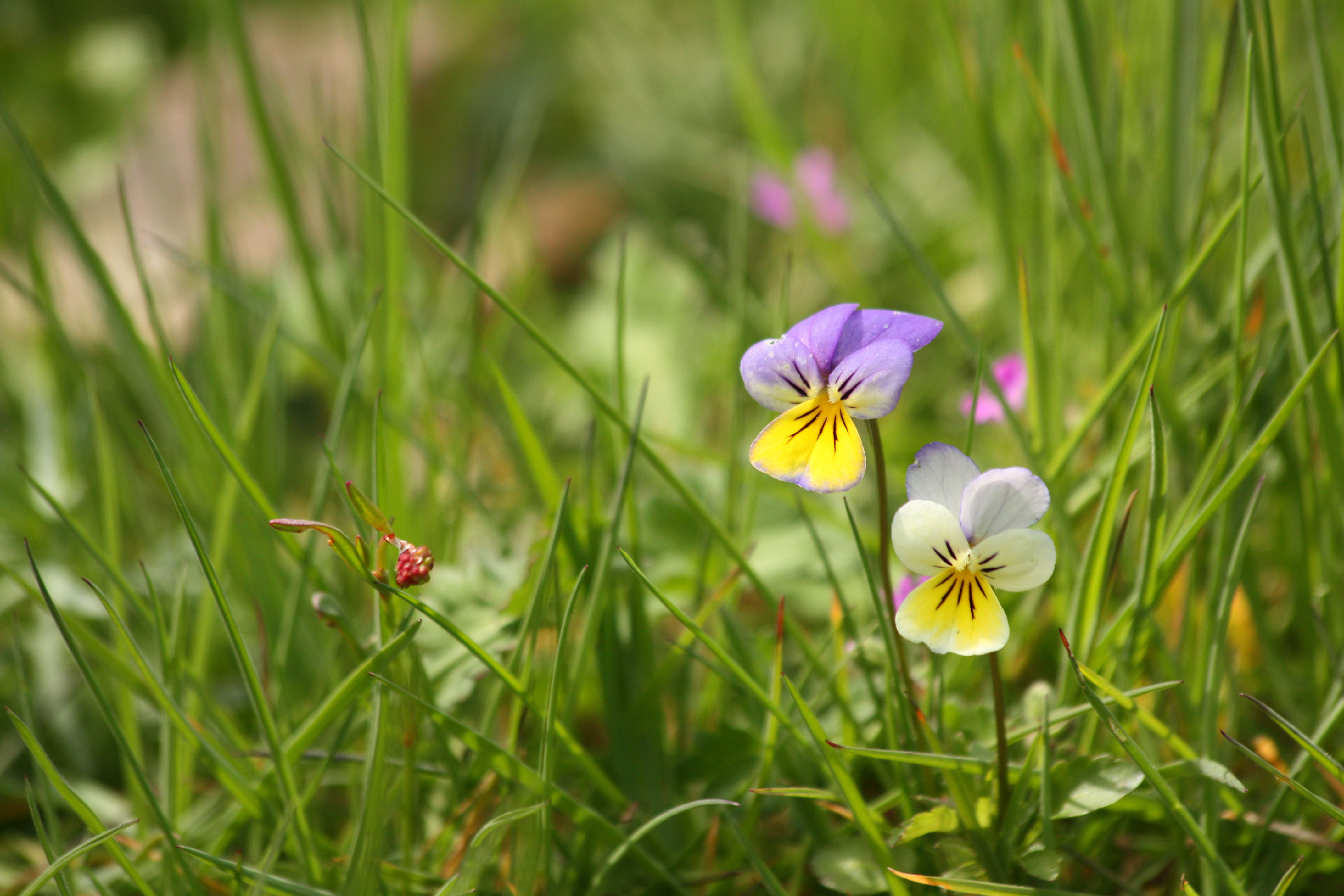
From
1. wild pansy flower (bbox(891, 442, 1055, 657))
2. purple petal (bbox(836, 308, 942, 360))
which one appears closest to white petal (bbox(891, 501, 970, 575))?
wild pansy flower (bbox(891, 442, 1055, 657))

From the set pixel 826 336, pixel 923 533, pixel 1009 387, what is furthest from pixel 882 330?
pixel 1009 387

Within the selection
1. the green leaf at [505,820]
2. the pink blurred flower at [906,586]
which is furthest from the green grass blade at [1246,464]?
the green leaf at [505,820]

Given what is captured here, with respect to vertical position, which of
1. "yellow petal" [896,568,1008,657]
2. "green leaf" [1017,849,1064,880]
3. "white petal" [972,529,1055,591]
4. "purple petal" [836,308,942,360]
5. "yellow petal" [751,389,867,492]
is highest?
"purple petal" [836,308,942,360]

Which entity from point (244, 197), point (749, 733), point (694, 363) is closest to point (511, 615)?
point (749, 733)

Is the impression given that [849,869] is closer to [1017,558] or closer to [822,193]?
[1017,558]

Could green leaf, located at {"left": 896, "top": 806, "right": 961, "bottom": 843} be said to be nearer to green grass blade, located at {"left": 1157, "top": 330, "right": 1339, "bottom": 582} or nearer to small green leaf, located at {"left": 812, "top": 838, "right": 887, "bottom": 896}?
small green leaf, located at {"left": 812, "top": 838, "right": 887, "bottom": 896}

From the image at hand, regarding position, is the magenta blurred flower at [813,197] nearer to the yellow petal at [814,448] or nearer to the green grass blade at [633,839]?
the yellow petal at [814,448]
